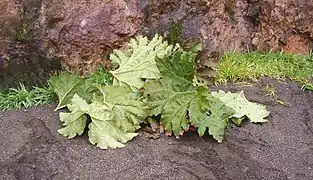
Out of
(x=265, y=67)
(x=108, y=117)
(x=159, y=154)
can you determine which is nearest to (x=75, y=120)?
(x=108, y=117)

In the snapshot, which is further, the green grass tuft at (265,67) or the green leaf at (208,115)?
the green grass tuft at (265,67)

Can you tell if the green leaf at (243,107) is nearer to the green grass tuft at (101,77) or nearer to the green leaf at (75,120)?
the green grass tuft at (101,77)

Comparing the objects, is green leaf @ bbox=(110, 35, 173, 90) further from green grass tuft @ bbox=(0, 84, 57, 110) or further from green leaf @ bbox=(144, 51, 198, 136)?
green grass tuft @ bbox=(0, 84, 57, 110)

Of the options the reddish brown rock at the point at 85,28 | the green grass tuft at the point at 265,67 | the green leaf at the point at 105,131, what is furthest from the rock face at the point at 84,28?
the green leaf at the point at 105,131

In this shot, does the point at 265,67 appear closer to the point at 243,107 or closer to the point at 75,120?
the point at 243,107

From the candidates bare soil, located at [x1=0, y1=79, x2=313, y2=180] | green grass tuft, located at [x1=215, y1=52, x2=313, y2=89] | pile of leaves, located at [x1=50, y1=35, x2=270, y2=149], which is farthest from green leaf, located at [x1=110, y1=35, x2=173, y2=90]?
green grass tuft, located at [x1=215, y1=52, x2=313, y2=89]

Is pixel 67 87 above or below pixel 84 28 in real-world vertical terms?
below
